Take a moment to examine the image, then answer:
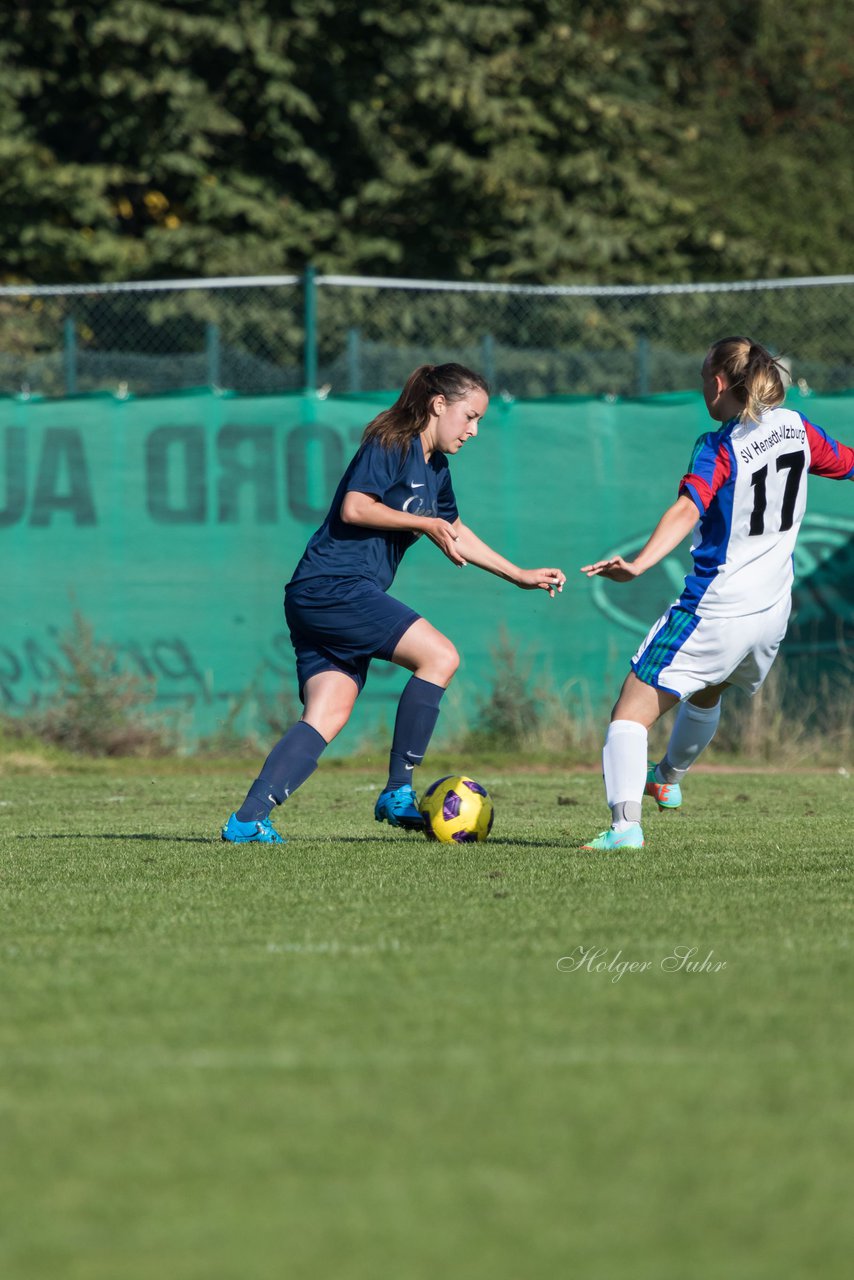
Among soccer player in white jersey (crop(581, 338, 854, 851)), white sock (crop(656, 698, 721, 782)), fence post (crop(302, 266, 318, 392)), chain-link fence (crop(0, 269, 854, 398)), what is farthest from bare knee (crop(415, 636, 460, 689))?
fence post (crop(302, 266, 318, 392))

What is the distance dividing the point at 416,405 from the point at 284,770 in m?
1.49

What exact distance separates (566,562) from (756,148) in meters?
14.9

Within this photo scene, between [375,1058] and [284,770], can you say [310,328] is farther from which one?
[375,1058]

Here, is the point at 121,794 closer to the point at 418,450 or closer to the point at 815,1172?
the point at 418,450

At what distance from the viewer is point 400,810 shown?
7129mm

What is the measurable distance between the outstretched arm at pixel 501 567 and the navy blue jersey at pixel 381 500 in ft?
0.57

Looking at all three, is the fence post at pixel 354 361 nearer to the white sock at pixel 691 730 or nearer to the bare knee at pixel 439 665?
the white sock at pixel 691 730

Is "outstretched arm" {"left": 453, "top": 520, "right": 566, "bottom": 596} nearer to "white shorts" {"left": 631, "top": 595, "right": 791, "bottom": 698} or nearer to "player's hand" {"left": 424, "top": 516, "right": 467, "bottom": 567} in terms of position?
"player's hand" {"left": 424, "top": 516, "right": 467, "bottom": 567}

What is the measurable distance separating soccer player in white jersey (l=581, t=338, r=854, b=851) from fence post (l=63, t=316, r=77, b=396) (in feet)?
24.5

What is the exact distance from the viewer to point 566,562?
13047mm

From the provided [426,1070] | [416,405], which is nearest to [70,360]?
[416,405]

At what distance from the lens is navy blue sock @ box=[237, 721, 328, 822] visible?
22.7 ft

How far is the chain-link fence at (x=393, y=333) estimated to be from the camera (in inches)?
527

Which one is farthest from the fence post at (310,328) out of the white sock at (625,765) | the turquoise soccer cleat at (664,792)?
the white sock at (625,765)
